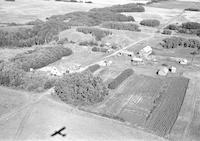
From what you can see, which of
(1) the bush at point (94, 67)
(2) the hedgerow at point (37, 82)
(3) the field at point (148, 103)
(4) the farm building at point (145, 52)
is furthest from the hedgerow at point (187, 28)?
(2) the hedgerow at point (37, 82)

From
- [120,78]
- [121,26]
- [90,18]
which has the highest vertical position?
[90,18]

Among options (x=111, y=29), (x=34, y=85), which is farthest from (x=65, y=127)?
(x=111, y=29)

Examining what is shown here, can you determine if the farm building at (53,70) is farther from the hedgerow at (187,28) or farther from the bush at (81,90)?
the hedgerow at (187,28)

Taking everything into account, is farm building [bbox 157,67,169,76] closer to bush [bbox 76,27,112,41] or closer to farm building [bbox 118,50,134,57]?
farm building [bbox 118,50,134,57]

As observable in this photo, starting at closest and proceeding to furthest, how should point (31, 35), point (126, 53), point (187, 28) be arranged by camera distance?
point (126, 53)
point (31, 35)
point (187, 28)

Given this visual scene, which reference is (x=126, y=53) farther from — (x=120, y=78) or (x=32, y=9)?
(x=32, y=9)

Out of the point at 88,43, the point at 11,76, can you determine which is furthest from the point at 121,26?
the point at 11,76
